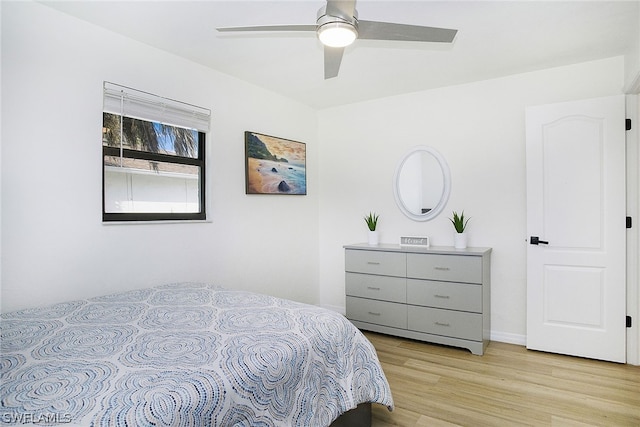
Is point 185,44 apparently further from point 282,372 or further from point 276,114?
point 282,372

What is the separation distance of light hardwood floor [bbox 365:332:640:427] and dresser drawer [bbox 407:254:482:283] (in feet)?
2.05

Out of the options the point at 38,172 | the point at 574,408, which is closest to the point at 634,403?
the point at 574,408

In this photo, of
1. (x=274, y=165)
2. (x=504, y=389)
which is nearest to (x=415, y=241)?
(x=504, y=389)

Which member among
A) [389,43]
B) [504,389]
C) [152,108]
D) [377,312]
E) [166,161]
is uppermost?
[389,43]

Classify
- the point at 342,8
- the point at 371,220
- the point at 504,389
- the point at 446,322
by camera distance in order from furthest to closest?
the point at 371,220 < the point at 446,322 < the point at 504,389 < the point at 342,8

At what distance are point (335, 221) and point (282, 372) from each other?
2943 mm

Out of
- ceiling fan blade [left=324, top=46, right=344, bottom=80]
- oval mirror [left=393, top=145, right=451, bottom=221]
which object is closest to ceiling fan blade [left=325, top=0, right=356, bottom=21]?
ceiling fan blade [left=324, top=46, right=344, bottom=80]

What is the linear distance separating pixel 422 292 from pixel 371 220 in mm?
927

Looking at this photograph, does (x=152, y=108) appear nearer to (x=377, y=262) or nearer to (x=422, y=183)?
(x=377, y=262)

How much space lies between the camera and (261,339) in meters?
1.49

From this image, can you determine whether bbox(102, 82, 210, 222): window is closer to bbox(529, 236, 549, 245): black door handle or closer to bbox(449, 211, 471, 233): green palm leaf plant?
bbox(449, 211, 471, 233): green palm leaf plant

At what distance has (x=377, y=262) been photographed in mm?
3514

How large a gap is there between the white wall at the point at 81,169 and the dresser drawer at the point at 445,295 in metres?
1.60

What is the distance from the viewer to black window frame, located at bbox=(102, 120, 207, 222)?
8.10 ft
